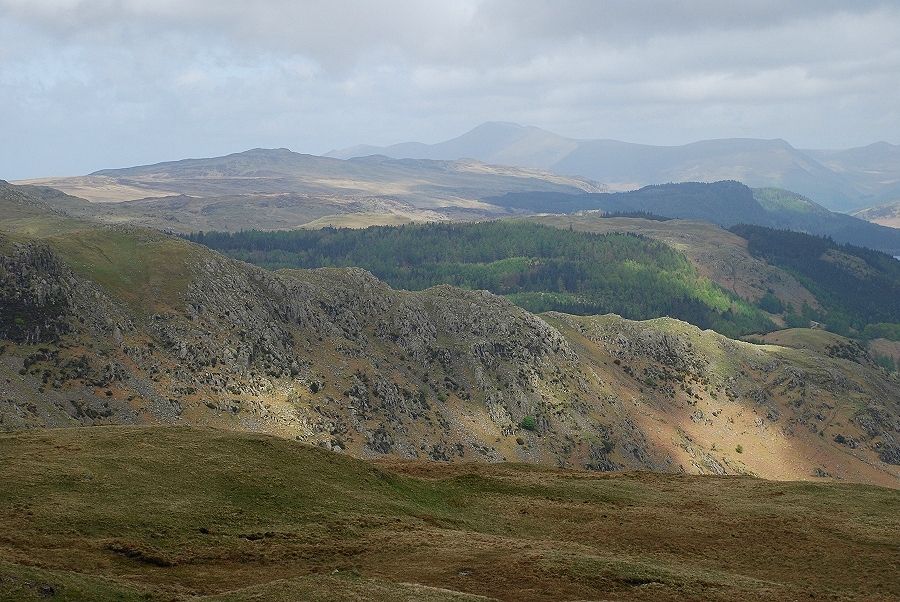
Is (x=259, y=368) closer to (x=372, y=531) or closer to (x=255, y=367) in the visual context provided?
(x=255, y=367)

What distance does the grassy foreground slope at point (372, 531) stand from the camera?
165 ft

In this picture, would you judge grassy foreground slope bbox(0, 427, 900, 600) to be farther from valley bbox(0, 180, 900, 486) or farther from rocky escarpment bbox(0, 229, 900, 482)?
valley bbox(0, 180, 900, 486)

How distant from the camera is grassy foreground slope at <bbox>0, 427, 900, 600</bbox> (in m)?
50.3

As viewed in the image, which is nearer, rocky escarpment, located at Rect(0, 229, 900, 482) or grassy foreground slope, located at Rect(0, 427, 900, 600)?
grassy foreground slope, located at Rect(0, 427, 900, 600)

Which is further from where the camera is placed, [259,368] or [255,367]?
[259,368]

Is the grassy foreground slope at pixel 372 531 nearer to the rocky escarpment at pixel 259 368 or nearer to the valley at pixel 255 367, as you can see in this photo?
the rocky escarpment at pixel 259 368

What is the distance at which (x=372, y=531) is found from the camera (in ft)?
209

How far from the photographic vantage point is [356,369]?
573ft

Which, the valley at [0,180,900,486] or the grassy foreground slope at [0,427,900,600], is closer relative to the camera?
the grassy foreground slope at [0,427,900,600]

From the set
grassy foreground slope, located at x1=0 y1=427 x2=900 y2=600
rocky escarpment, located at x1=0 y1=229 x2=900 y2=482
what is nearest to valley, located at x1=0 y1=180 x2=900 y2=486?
rocky escarpment, located at x1=0 y1=229 x2=900 y2=482

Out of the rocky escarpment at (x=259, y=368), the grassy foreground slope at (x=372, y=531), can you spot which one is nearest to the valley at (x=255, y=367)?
the rocky escarpment at (x=259, y=368)

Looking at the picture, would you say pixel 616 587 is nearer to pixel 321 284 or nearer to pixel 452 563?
pixel 452 563

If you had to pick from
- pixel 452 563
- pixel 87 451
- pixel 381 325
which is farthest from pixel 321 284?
pixel 452 563

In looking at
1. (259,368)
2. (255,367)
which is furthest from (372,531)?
(259,368)
